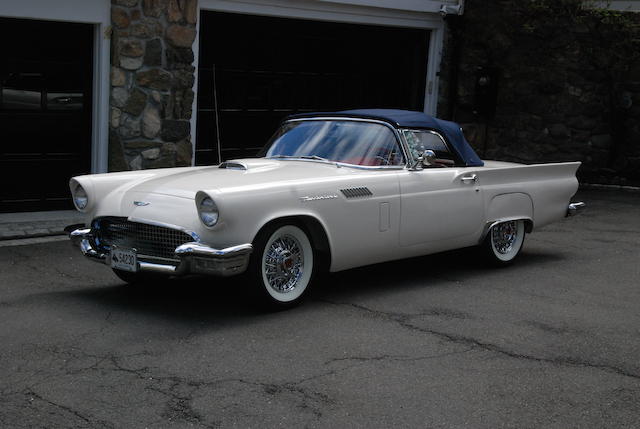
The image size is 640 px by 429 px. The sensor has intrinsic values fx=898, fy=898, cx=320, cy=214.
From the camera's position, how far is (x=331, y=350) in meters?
5.52

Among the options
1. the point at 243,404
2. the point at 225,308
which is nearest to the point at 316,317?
the point at 225,308

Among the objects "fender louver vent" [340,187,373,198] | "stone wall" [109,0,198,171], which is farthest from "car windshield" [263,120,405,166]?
"stone wall" [109,0,198,171]

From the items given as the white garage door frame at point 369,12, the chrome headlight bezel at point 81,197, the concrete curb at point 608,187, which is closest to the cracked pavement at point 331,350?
the chrome headlight bezel at point 81,197

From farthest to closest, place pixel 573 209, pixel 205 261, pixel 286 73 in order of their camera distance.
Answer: pixel 286 73
pixel 573 209
pixel 205 261

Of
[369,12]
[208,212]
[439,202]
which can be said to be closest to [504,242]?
[439,202]

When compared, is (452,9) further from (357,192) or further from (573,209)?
(357,192)

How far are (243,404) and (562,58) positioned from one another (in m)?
11.1

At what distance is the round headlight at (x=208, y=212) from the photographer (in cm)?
592

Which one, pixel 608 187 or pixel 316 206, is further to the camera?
pixel 608 187

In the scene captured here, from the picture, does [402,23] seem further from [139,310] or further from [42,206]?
[139,310]

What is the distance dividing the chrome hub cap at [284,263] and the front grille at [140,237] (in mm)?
612

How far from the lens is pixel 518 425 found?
4.42 m

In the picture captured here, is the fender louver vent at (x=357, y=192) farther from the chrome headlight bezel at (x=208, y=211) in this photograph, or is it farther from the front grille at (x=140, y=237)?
the front grille at (x=140, y=237)

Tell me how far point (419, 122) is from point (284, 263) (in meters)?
2.14
